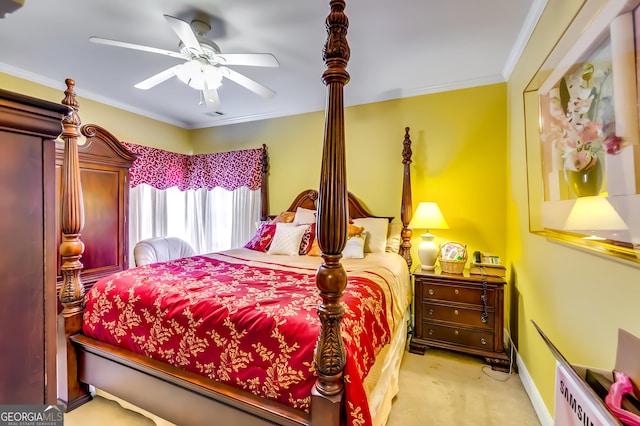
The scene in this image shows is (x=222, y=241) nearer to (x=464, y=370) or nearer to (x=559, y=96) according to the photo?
(x=464, y=370)

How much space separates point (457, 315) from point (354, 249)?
102 cm

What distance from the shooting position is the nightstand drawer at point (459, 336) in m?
2.29

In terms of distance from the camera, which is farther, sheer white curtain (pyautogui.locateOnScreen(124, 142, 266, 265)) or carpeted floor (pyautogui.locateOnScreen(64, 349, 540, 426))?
sheer white curtain (pyautogui.locateOnScreen(124, 142, 266, 265))

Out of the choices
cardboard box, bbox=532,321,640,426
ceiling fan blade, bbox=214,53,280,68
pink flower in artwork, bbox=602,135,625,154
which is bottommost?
cardboard box, bbox=532,321,640,426

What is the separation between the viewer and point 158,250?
10.9ft

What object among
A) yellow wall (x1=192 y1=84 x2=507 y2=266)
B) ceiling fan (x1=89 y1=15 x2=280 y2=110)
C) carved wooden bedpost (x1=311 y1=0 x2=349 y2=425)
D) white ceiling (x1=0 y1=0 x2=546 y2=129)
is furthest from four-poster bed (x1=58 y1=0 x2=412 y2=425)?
yellow wall (x1=192 y1=84 x2=507 y2=266)

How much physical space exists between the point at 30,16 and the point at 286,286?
250cm

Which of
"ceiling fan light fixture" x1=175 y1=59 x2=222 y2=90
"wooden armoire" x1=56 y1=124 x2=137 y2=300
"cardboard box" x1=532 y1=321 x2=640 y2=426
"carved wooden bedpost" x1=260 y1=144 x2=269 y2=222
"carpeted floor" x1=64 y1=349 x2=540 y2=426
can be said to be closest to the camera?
"cardboard box" x1=532 y1=321 x2=640 y2=426

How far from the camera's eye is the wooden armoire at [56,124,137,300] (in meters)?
2.74

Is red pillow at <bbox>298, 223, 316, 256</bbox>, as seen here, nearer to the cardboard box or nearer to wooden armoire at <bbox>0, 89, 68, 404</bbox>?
the cardboard box

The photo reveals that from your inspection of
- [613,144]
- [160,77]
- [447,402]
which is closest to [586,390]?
[613,144]

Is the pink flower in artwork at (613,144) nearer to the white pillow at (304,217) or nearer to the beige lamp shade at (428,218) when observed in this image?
the beige lamp shade at (428,218)

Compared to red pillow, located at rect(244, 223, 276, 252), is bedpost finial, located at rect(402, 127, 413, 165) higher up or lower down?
higher up

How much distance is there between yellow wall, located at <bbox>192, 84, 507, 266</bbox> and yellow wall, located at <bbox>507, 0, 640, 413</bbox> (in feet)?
0.59
